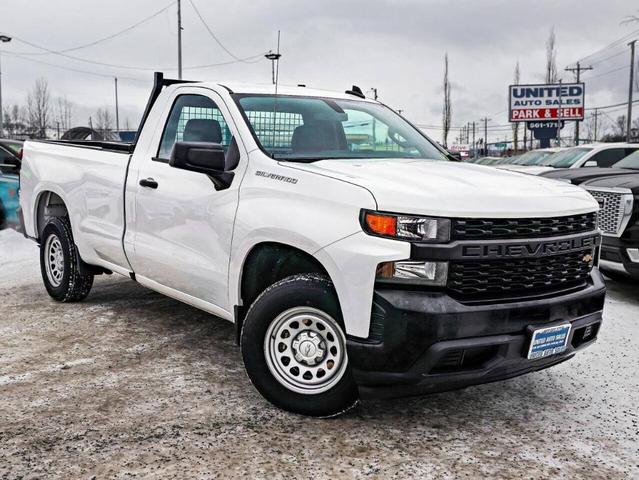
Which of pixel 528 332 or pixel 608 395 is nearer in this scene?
pixel 528 332

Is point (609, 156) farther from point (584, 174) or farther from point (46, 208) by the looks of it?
point (46, 208)

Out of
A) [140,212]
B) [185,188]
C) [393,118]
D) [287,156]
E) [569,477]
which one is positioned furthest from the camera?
[393,118]

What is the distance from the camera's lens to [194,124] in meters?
4.78

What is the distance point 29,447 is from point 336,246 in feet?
5.77

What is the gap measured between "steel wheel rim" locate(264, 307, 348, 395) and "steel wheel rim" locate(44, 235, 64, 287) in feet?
11.0

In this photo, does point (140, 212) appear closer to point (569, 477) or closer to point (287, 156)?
point (287, 156)

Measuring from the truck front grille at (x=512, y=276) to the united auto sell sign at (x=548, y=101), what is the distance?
1873 inches

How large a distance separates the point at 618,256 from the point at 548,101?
45.0 m

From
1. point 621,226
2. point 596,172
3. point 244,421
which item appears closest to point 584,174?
point 596,172

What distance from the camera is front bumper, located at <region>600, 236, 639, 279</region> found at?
6.61 metres

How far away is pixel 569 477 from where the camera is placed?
3.14m

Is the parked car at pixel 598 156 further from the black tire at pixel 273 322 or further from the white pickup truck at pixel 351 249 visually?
the black tire at pixel 273 322

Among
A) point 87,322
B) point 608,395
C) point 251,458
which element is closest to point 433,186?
point 251,458

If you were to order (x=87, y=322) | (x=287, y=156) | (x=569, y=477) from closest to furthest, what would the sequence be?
(x=569, y=477)
(x=287, y=156)
(x=87, y=322)
